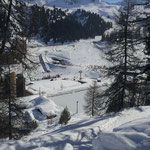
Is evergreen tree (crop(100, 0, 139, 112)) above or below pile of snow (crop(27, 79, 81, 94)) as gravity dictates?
above

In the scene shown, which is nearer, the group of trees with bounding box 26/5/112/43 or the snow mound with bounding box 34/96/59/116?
the group of trees with bounding box 26/5/112/43

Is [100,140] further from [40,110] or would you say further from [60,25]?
[60,25]

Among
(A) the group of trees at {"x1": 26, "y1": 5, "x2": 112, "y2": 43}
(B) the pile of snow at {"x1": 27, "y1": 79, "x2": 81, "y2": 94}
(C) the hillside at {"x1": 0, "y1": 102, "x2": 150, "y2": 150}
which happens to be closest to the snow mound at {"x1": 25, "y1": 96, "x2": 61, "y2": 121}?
(A) the group of trees at {"x1": 26, "y1": 5, "x2": 112, "y2": 43}

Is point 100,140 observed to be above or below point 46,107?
above

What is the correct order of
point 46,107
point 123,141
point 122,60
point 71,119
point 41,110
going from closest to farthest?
point 123,141 → point 122,60 → point 71,119 → point 41,110 → point 46,107

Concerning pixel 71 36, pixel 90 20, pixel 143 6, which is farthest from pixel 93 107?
pixel 90 20

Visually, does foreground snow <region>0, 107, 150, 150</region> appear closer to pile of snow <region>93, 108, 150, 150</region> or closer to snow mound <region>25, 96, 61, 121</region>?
pile of snow <region>93, 108, 150, 150</region>

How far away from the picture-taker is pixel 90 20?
6663 inches

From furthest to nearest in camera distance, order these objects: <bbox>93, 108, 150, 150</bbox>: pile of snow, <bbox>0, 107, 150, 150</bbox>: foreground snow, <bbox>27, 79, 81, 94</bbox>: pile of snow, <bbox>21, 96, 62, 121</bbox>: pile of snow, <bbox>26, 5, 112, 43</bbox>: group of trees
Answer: <bbox>27, 79, 81, 94</bbox>: pile of snow → <bbox>21, 96, 62, 121</bbox>: pile of snow → <bbox>26, 5, 112, 43</bbox>: group of trees → <bbox>0, 107, 150, 150</bbox>: foreground snow → <bbox>93, 108, 150, 150</bbox>: pile of snow

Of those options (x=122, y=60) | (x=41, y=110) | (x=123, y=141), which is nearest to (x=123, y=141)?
(x=123, y=141)

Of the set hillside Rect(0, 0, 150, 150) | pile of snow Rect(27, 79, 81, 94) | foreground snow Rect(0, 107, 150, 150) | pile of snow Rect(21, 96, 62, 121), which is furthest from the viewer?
pile of snow Rect(27, 79, 81, 94)

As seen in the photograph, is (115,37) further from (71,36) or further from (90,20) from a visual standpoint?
(90,20)

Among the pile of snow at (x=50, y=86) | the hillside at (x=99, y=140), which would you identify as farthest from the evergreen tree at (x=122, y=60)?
the pile of snow at (x=50, y=86)

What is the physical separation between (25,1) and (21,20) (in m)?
0.66
